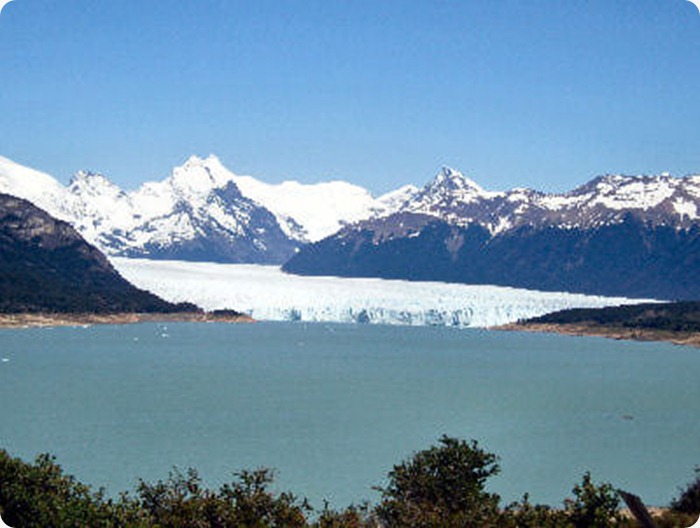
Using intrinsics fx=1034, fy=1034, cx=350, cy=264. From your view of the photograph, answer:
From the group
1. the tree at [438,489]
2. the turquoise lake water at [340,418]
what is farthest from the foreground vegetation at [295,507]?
the turquoise lake water at [340,418]

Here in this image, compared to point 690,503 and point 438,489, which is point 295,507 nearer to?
point 438,489

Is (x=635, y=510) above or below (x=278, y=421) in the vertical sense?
above

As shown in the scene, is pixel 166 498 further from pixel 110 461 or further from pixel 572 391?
pixel 572 391

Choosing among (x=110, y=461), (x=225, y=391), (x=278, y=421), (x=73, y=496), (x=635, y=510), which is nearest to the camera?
(x=635, y=510)

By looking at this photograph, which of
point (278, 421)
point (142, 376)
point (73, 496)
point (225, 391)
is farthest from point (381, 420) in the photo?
point (73, 496)

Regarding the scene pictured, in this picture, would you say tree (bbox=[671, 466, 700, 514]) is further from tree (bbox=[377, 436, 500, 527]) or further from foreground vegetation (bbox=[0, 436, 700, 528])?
tree (bbox=[377, 436, 500, 527])

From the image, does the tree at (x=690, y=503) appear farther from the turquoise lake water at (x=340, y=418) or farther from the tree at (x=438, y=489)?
the turquoise lake water at (x=340, y=418)
